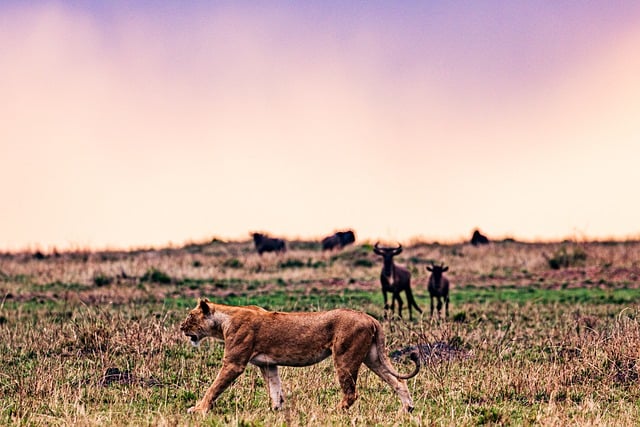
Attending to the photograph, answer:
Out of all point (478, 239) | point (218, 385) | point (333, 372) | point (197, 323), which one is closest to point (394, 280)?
point (333, 372)

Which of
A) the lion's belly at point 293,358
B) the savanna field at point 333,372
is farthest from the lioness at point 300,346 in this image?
the savanna field at point 333,372

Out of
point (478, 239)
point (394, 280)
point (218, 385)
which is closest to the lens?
point (218, 385)

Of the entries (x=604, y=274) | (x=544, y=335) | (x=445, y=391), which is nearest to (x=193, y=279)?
(x=604, y=274)

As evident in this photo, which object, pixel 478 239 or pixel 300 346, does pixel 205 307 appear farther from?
pixel 478 239

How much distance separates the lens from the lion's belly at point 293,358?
32.0 ft

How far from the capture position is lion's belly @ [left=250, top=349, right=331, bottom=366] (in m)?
9.74

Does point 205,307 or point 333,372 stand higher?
point 205,307

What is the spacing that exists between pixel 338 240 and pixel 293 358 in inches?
1695

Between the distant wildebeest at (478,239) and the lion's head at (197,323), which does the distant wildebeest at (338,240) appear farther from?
the lion's head at (197,323)

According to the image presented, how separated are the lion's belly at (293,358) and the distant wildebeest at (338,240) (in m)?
40.7

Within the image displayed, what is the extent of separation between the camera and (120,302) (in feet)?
77.2

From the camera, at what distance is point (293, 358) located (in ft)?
32.1

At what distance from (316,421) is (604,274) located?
26.6 m

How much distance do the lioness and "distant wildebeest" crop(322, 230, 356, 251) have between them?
40.7 meters
